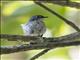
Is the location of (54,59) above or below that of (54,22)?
below

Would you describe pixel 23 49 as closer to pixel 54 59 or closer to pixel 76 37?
pixel 76 37

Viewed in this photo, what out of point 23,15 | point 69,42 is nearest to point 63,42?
point 69,42

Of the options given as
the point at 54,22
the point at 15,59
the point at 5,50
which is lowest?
the point at 15,59

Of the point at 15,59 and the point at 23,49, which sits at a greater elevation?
the point at 23,49

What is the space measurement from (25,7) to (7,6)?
0.12 m

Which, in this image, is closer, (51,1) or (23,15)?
(51,1)

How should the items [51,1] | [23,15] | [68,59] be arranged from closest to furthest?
1. [51,1]
2. [68,59]
3. [23,15]

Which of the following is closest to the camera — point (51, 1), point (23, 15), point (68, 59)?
point (51, 1)

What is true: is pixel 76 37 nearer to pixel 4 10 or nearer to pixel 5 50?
pixel 5 50

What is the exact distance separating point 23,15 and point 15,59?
0.69ft

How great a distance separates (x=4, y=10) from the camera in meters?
1.13

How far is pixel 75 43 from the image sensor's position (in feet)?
0.75

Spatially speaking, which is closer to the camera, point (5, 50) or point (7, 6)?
point (5, 50)

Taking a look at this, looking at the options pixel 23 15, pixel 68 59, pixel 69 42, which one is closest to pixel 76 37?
pixel 69 42
